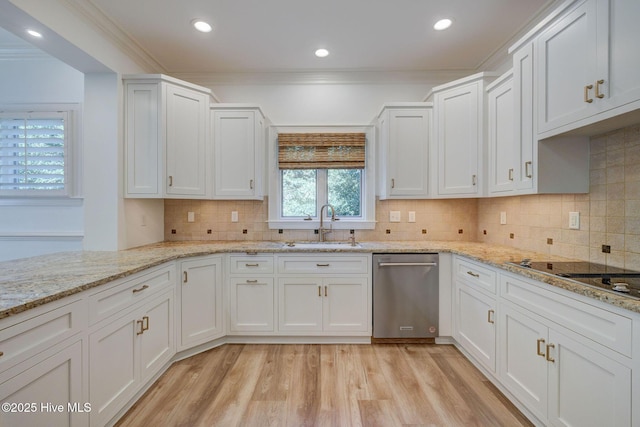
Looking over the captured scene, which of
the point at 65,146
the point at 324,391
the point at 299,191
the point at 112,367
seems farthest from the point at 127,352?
the point at 65,146

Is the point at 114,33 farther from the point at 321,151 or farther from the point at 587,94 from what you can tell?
the point at 587,94

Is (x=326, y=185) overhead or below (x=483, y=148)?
below

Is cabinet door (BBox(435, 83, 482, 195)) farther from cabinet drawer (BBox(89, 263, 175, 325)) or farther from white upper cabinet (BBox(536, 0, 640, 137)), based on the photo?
cabinet drawer (BBox(89, 263, 175, 325))

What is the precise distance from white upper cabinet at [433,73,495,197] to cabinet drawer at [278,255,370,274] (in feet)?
3.66

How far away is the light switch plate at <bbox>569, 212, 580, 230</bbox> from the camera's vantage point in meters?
A: 1.93

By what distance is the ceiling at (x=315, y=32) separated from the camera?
2.14m

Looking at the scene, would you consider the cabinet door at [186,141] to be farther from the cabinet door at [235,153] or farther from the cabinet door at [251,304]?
the cabinet door at [251,304]

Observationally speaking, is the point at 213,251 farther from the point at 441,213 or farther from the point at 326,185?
the point at 441,213

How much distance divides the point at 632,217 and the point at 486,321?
1073 mm

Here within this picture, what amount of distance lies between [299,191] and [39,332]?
243 cm

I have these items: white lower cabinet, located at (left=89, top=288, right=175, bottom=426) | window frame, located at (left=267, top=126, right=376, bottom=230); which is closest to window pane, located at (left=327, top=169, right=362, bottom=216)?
window frame, located at (left=267, top=126, right=376, bottom=230)

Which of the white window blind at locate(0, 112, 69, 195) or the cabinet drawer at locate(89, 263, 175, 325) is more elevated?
the white window blind at locate(0, 112, 69, 195)

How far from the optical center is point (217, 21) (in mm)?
2309

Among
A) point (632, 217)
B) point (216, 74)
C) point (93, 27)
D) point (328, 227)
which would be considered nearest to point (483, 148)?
point (632, 217)
